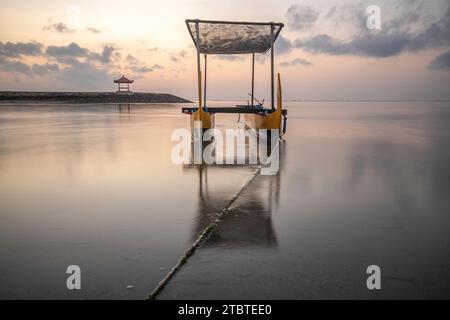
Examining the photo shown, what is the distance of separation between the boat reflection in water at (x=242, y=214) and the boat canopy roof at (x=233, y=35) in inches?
264

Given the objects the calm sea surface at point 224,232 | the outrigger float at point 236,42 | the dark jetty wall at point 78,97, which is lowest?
the calm sea surface at point 224,232

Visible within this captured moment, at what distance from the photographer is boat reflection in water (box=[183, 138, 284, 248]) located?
361cm

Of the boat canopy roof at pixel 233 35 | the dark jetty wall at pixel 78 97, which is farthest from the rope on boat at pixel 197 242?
the dark jetty wall at pixel 78 97

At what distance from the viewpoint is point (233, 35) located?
12797mm

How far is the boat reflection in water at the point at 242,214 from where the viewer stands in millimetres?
3605

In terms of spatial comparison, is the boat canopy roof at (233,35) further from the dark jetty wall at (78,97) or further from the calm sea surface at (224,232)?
the dark jetty wall at (78,97)

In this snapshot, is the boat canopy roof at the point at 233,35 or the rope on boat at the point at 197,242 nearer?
the rope on boat at the point at 197,242

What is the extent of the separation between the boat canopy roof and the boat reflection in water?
6698mm

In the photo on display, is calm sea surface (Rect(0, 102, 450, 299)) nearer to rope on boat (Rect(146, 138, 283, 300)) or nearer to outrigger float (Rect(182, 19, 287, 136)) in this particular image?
rope on boat (Rect(146, 138, 283, 300))

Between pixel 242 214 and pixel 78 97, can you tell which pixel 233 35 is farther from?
pixel 78 97

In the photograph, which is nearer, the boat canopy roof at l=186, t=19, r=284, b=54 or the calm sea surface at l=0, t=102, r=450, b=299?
the calm sea surface at l=0, t=102, r=450, b=299

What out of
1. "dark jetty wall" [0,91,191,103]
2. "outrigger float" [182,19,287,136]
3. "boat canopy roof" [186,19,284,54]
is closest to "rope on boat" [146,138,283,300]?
"outrigger float" [182,19,287,136]

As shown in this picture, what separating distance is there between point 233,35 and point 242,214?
992 centimetres
